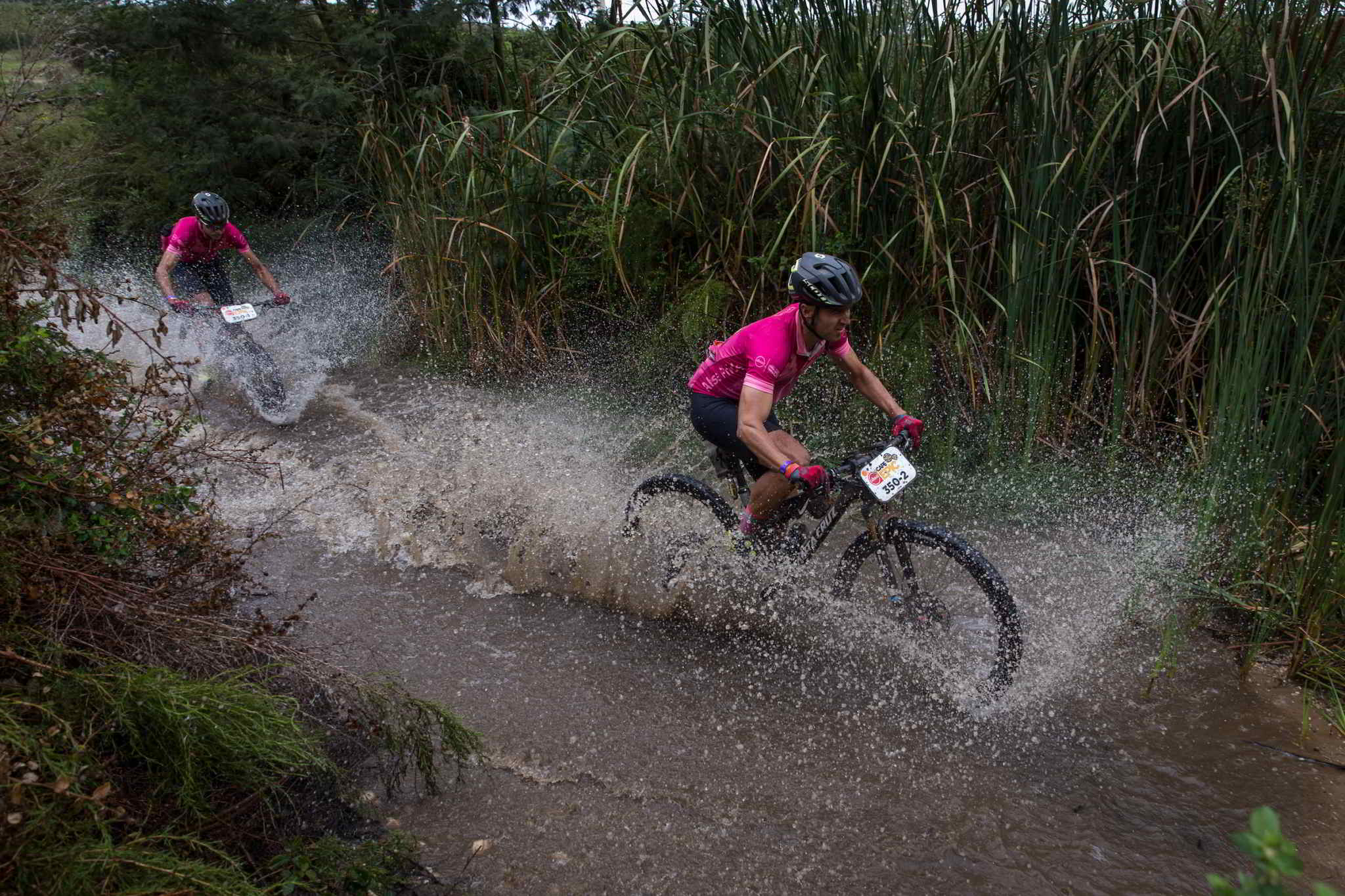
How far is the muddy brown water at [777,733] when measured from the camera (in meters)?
3.17

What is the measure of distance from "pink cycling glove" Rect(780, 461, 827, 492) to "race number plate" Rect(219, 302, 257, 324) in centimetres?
577

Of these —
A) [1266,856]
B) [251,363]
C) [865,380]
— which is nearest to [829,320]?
[865,380]

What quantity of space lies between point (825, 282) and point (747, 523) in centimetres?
138

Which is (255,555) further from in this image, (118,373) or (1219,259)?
(1219,259)

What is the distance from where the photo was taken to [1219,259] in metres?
5.09

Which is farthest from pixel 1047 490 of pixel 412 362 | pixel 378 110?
pixel 378 110

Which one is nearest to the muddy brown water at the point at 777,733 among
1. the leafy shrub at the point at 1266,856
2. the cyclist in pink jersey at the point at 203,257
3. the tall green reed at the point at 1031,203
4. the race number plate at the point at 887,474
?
the tall green reed at the point at 1031,203

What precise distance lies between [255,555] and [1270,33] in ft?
20.8

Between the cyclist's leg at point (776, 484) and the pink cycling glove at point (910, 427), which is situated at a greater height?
the pink cycling glove at point (910, 427)

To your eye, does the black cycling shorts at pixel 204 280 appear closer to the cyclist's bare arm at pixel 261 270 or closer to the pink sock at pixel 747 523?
the cyclist's bare arm at pixel 261 270

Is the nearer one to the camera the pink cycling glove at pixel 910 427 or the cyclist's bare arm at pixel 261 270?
the pink cycling glove at pixel 910 427

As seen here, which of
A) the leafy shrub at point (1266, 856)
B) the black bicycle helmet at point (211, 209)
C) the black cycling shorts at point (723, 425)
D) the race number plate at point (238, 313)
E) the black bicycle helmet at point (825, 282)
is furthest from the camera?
the black bicycle helmet at point (211, 209)

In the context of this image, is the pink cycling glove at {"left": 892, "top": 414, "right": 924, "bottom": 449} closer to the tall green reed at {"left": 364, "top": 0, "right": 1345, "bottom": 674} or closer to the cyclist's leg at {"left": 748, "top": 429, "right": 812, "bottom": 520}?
the cyclist's leg at {"left": 748, "top": 429, "right": 812, "bottom": 520}

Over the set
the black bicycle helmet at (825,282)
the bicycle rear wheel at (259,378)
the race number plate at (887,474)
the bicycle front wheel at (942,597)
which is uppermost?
the black bicycle helmet at (825,282)
